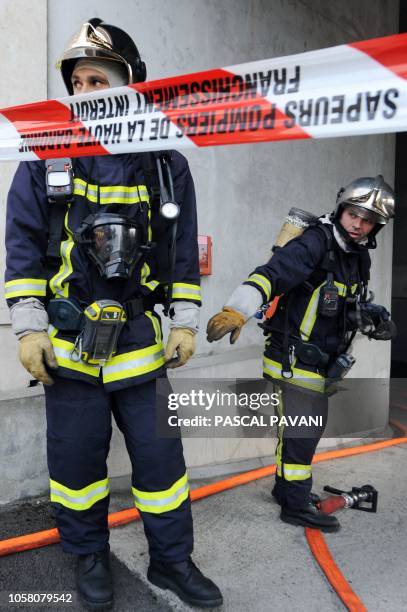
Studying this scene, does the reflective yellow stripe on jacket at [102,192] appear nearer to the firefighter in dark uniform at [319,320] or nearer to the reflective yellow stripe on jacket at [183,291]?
the reflective yellow stripe on jacket at [183,291]

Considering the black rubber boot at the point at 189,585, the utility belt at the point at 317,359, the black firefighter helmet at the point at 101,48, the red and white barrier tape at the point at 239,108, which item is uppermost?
the black firefighter helmet at the point at 101,48

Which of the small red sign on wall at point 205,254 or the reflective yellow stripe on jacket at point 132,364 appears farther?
the small red sign on wall at point 205,254

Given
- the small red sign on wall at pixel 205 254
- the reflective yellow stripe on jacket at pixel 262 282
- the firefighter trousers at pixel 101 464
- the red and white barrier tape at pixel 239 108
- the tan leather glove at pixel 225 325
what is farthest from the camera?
the small red sign on wall at pixel 205 254

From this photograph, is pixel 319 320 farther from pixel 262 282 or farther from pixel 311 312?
pixel 262 282

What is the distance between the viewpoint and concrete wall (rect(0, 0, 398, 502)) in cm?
265

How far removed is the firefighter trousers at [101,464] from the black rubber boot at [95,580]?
53 millimetres

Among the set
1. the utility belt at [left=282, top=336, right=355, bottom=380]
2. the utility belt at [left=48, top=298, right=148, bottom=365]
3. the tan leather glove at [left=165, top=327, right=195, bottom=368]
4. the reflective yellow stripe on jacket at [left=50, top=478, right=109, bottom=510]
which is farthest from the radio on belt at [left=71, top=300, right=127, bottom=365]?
the utility belt at [left=282, top=336, right=355, bottom=380]

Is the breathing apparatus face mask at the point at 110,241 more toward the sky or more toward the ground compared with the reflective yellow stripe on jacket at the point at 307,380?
more toward the sky

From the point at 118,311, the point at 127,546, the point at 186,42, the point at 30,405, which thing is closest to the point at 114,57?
the point at 118,311

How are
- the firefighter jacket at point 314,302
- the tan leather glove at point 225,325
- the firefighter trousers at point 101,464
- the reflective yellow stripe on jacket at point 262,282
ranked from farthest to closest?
1. the firefighter jacket at point 314,302
2. the reflective yellow stripe on jacket at point 262,282
3. the tan leather glove at point 225,325
4. the firefighter trousers at point 101,464

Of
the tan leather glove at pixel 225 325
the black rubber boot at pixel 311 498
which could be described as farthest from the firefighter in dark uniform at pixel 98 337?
the black rubber boot at pixel 311 498

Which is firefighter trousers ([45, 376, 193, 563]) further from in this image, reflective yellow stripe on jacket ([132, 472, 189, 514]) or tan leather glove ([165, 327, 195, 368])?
tan leather glove ([165, 327, 195, 368])

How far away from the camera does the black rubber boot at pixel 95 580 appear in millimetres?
1941

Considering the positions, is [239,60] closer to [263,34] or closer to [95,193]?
[263,34]
